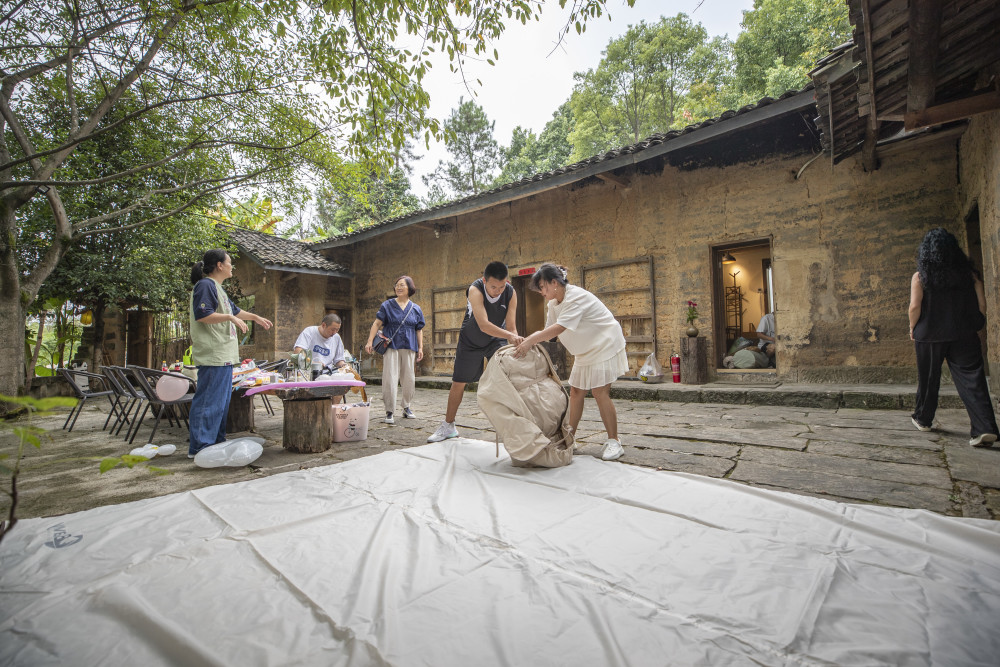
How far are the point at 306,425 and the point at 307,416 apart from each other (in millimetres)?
73

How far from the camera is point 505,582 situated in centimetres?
158

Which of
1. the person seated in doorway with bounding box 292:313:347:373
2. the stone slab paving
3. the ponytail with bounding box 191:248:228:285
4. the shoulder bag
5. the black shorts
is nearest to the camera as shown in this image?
the stone slab paving

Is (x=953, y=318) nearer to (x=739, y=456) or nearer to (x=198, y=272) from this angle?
(x=739, y=456)

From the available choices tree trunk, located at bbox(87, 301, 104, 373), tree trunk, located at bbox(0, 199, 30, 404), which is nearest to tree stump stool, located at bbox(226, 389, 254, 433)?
tree trunk, located at bbox(0, 199, 30, 404)

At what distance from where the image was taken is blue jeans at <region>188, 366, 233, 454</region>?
3492mm

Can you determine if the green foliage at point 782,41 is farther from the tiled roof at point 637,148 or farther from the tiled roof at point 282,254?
the tiled roof at point 282,254

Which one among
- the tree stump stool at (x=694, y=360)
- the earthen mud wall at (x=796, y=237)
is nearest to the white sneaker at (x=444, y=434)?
the tree stump stool at (x=694, y=360)

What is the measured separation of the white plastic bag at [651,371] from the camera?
746cm

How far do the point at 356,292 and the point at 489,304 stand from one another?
10370mm

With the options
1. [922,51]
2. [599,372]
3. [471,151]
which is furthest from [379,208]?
[922,51]

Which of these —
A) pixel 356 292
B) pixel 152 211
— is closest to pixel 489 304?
pixel 152 211

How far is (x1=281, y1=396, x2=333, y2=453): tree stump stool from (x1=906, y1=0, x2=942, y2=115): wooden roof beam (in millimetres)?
4973

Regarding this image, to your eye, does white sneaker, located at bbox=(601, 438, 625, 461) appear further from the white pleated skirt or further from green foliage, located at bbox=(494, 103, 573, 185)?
green foliage, located at bbox=(494, 103, 573, 185)

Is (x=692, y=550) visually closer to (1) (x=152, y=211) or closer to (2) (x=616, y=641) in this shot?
(2) (x=616, y=641)
